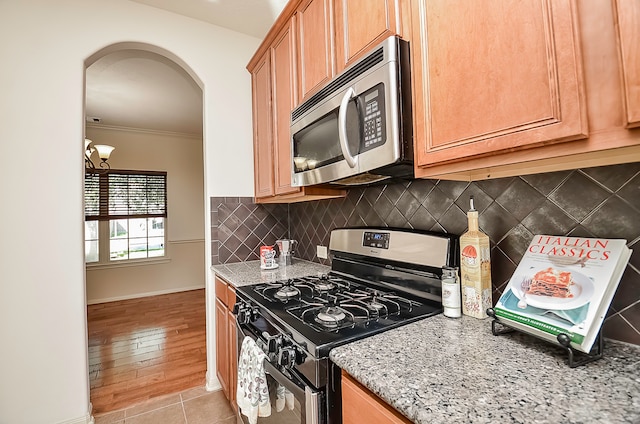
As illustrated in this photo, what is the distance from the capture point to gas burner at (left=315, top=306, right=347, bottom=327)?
3.07 feet

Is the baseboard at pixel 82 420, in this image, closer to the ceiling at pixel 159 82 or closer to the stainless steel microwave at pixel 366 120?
the stainless steel microwave at pixel 366 120

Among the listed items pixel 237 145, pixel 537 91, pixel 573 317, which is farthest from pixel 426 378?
pixel 237 145

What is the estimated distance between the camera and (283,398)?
1017 mm

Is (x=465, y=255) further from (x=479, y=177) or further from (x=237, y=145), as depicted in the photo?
(x=237, y=145)

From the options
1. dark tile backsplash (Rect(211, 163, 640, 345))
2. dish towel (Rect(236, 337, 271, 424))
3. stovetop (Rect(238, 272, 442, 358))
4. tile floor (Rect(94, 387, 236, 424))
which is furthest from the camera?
tile floor (Rect(94, 387, 236, 424))

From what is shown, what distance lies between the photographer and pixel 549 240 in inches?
32.1

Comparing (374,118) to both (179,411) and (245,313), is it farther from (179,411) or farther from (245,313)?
(179,411)

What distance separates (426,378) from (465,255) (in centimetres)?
48

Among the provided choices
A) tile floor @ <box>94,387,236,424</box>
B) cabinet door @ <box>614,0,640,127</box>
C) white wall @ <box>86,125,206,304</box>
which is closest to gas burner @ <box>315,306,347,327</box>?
cabinet door @ <box>614,0,640,127</box>

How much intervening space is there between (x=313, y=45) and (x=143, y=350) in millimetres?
3088

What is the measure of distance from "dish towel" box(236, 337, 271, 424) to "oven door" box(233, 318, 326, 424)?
0.8 inches

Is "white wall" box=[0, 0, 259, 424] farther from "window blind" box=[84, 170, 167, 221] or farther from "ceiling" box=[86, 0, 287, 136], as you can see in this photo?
"window blind" box=[84, 170, 167, 221]

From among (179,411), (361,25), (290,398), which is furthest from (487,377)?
(179,411)

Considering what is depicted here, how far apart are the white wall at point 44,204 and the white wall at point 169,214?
10.5 feet
